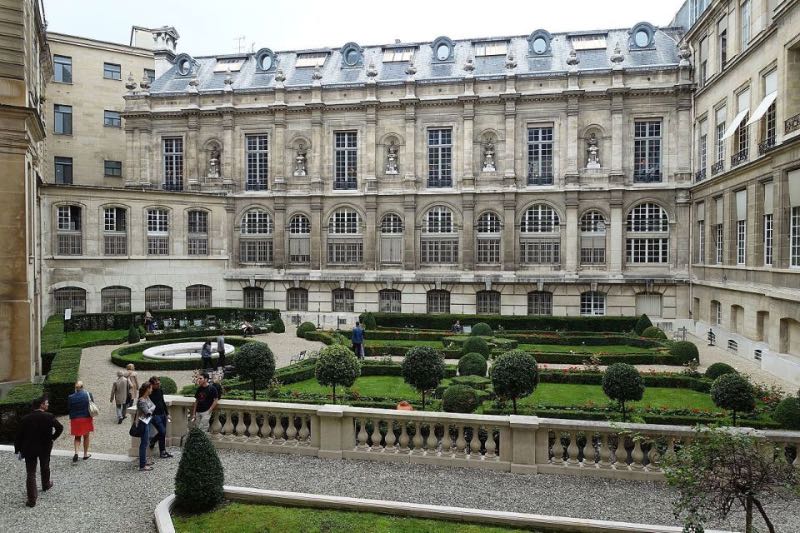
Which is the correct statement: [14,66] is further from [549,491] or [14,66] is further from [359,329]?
[549,491]

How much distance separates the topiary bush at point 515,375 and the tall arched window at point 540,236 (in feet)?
78.9

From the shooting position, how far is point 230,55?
151 ft

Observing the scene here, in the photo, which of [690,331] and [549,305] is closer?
[690,331]

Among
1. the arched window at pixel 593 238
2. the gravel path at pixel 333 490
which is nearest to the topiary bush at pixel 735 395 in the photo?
the gravel path at pixel 333 490

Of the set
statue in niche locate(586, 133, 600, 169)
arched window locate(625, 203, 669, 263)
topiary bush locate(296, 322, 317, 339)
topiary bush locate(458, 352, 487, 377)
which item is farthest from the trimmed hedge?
topiary bush locate(458, 352, 487, 377)

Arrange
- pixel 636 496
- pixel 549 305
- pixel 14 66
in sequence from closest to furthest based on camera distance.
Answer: pixel 636 496 → pixel 14 66 → pixel 549 305

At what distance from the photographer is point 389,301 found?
132 ft

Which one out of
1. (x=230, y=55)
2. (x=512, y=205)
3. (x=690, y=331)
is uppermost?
(x=230, y=55)

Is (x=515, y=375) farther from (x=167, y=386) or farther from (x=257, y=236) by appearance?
(x=257, y=236)

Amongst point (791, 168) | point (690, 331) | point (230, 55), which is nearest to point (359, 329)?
point (791, 168)

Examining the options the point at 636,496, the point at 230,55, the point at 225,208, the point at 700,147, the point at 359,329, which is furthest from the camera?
the point at 230,55

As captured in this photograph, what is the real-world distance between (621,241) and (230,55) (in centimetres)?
3246

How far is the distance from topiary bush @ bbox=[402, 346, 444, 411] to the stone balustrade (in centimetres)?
311

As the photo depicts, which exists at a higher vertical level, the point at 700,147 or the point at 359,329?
the point at 700,147
